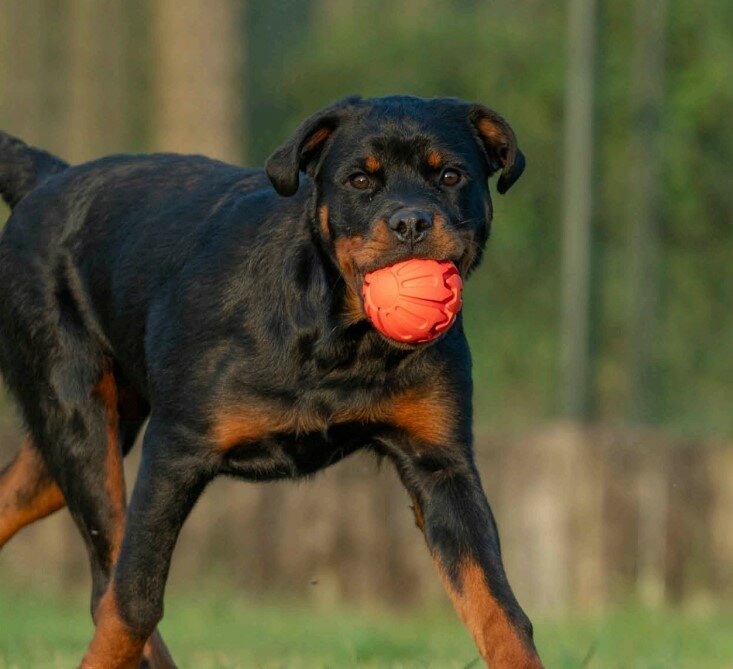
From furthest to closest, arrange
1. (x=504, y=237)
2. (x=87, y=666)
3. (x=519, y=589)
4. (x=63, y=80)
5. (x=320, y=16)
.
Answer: (x=320, y=16)
(x=63, y=80)
(x=504, y=237)
(x=519, y=589)
(x=87, y=666)

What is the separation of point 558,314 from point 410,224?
8701 mm

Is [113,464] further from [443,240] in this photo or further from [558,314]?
[558,314]

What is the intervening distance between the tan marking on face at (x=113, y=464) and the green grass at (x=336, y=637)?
21.9 inches

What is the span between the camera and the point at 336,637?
9086 millimetres

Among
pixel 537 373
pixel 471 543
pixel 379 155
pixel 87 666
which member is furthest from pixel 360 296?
pixel 537 373

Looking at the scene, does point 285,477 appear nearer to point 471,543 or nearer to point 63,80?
point 471,543

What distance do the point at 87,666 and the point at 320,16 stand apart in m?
13.5

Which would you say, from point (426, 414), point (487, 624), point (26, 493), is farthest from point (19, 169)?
point (487, 624)

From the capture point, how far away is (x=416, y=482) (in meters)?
5.52

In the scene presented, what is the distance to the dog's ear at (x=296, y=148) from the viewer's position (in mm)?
5332

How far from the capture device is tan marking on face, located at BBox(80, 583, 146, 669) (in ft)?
18.1

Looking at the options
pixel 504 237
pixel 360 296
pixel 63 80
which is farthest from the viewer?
pixel 63 80

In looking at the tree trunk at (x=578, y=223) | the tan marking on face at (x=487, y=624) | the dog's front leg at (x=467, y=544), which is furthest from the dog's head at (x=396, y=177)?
the tree trunk at (x=578, y=223)

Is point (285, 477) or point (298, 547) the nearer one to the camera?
point (285, 477)
